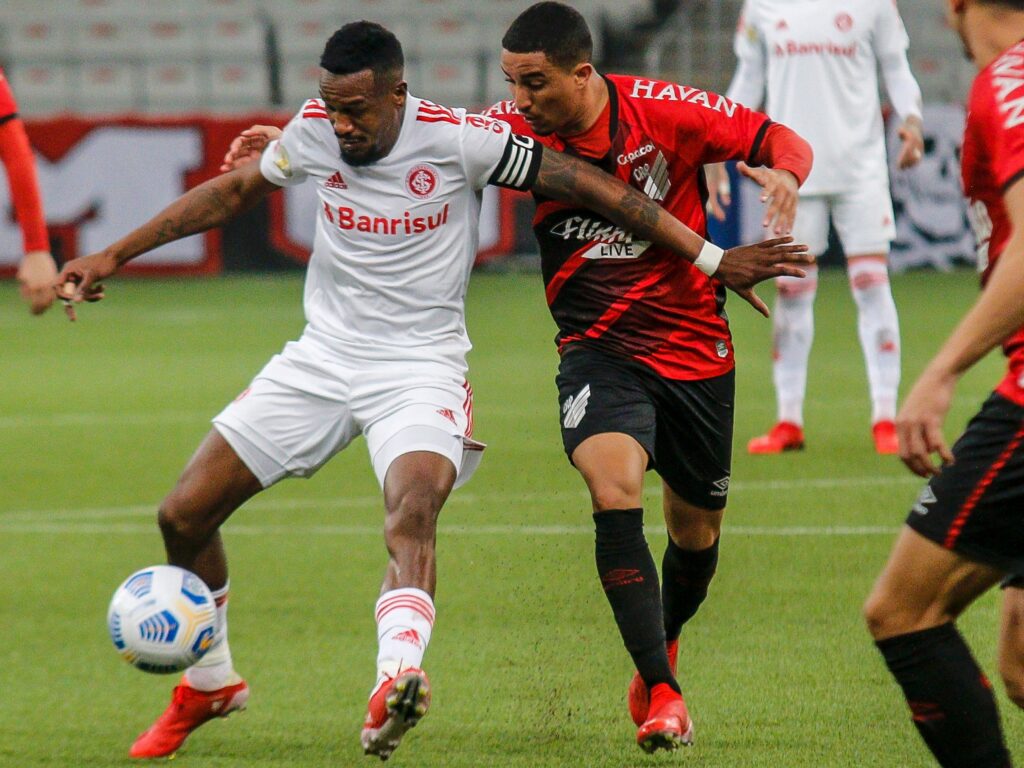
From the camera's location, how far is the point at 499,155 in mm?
4695

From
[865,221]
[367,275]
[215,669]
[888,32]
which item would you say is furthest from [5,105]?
[888,32]

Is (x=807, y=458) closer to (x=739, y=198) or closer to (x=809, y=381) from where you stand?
(x=809, y=381)

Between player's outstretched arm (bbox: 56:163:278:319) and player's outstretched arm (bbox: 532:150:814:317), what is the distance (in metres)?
0.86

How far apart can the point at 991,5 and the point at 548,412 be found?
776 centimetres

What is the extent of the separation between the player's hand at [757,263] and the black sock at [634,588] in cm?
73

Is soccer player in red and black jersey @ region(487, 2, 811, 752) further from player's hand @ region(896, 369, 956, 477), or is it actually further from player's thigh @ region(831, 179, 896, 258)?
player's thigh @ region(831, 179, 896, 258)

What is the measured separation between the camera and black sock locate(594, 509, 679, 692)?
4398mm

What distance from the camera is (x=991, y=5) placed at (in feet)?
10.9

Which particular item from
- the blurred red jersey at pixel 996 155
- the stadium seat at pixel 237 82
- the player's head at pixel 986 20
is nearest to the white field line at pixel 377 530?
the blurred red jersey at pixel 996 155

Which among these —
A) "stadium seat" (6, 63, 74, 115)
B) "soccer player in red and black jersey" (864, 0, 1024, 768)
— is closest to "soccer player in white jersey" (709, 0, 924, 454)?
"soccer player in red and black jersey" (864, 0, 1024, 768)

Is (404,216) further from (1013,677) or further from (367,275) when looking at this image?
(1013,677)

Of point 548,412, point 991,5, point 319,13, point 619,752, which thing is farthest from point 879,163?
point 319,13

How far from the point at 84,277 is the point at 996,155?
2764 millimetres

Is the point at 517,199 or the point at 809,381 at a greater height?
the point at 809,381
